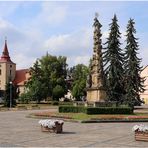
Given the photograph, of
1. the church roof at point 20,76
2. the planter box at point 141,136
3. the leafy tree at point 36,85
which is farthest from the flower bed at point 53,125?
the church roof at point 20,76

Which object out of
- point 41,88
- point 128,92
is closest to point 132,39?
point 128,92

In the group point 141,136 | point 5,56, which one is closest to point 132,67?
point 141,136

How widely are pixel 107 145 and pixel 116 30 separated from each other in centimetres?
3911

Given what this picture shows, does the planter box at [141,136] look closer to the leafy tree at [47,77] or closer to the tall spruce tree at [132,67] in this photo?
the tall spruce tree at [132,67]

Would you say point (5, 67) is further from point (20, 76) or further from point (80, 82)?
point (80, 82)

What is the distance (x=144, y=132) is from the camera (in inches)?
624

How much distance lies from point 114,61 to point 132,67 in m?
2.66

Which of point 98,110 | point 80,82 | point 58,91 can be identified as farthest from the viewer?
point 80,82

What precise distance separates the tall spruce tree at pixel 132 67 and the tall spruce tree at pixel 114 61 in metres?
0.86

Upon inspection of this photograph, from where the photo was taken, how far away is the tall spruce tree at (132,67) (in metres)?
52.3

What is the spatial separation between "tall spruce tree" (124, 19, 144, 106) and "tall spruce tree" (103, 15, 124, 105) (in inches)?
33.8

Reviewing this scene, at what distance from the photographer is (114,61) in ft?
173

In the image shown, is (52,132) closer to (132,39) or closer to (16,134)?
(16,134)

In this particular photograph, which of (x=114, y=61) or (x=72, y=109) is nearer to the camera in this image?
(x=72, y=109)
